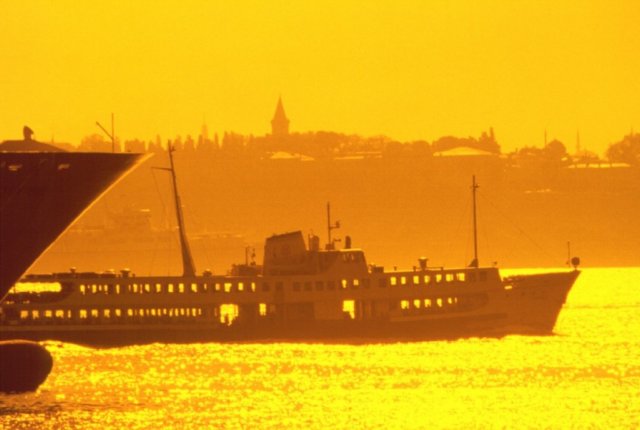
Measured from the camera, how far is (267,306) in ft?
364

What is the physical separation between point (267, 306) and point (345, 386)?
2272cm

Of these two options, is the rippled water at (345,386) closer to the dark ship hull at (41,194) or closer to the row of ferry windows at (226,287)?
the row of ferry windows at (226,287)

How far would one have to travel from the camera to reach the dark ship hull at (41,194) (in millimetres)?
79250

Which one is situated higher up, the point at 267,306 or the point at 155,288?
the point at 155,288

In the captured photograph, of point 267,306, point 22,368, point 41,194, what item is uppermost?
point 41,194

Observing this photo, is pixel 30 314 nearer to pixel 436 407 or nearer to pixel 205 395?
pixel 205 395

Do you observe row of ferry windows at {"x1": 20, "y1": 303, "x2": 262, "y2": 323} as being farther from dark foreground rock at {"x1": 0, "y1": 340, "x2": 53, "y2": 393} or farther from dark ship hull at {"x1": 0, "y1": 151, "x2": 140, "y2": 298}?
dark ship hull at {"x1": 0, "y1": 151, "x2": 140, "y2": 298}

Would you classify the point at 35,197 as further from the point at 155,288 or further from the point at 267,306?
the point at 267,306

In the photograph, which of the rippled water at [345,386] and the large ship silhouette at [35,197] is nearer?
the rippled water at [345,386]

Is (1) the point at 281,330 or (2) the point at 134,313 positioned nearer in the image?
(1) the point at 281,330

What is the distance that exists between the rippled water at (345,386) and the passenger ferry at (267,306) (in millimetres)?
1925

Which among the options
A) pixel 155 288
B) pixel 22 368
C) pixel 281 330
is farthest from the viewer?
pixel 155 288

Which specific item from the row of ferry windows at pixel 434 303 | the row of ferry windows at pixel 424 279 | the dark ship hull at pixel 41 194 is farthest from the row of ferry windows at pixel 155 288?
the dark ship hull at pixel 41 194

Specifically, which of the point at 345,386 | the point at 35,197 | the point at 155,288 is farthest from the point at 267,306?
the point at 35,197
